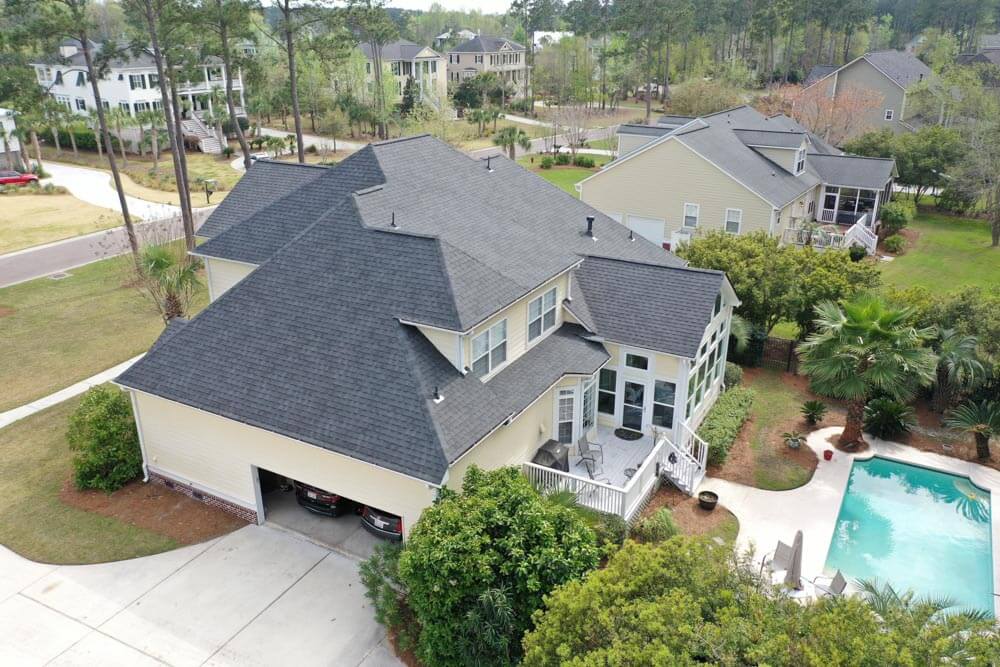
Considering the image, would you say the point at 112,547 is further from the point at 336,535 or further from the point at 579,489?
the point at 579,489

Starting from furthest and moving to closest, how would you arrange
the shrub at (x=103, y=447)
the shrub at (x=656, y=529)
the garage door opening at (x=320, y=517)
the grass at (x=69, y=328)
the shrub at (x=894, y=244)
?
the shrub at (x=894, y=244), the grass at (x=69, y=328), the shrub at (x=103, y=447), the garage door opening at (x=320, y=517), the shrub at (x=656, y=529)

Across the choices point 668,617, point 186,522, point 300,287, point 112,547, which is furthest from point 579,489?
point 112,547

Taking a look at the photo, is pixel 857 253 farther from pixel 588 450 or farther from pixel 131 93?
pixel 131 93

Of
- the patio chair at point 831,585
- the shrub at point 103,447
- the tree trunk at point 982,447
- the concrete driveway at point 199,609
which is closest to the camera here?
the concrete driveway at point 199,609

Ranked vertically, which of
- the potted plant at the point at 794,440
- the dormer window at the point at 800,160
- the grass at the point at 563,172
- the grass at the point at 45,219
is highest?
the dormer window at the point at 800,160

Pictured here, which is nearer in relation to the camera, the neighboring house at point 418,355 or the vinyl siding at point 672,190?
the neighboring house at point 418,355

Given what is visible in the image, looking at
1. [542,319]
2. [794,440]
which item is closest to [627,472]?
[542,319]

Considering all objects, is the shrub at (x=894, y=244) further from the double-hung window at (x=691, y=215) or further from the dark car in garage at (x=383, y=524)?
the dark car in garage at (x=383, y=524)

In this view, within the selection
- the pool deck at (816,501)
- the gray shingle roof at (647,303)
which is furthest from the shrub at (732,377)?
the gray shingle roof at (647,303)
